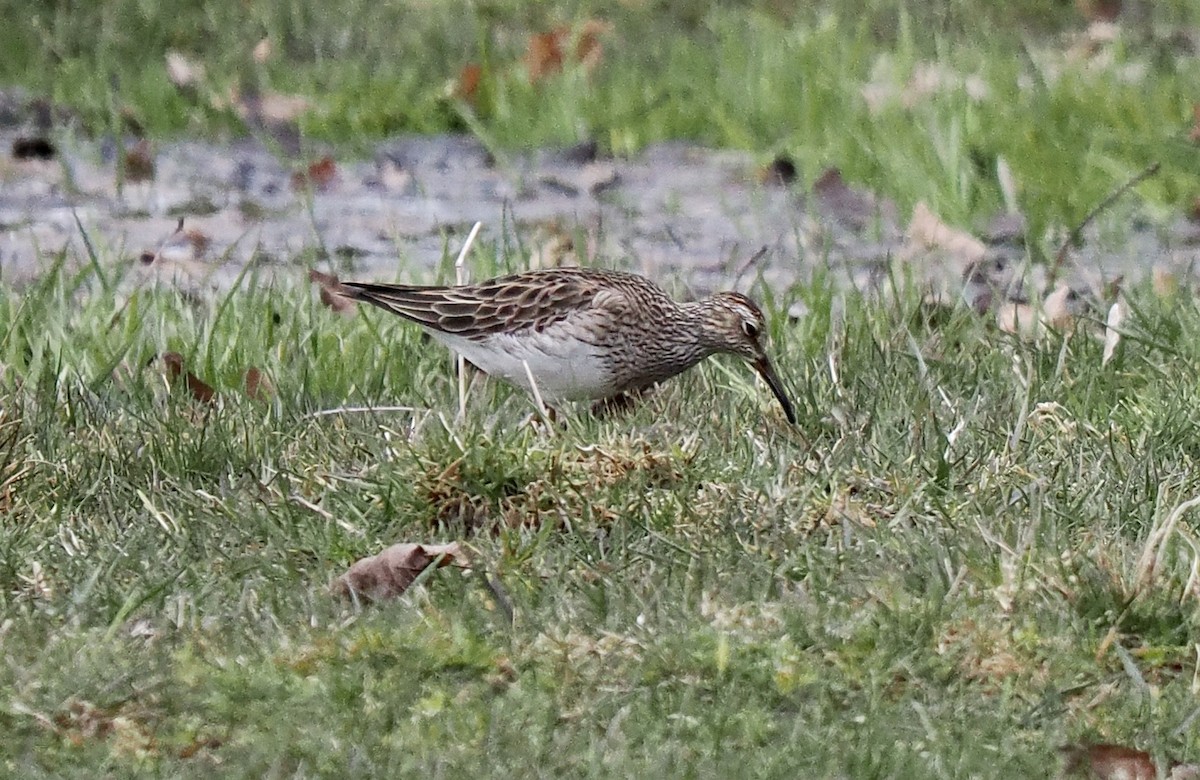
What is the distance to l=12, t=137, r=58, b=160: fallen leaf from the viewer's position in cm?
949

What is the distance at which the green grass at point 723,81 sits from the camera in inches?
345

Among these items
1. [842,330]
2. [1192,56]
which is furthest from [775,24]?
[842,330]

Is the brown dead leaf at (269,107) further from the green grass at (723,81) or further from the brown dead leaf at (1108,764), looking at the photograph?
the brown dead leaf at (1108,764)

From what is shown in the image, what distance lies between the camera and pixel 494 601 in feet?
14.4

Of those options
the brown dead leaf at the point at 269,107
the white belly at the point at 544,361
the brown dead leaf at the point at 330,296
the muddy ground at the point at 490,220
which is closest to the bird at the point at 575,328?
the white belly at the point at 544,361

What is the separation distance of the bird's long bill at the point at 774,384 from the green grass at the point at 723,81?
7.73 feet

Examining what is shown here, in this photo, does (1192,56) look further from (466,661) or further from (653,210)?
(466,661)

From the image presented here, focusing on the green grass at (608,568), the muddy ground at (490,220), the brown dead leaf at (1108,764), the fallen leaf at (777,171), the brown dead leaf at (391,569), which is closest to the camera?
the brown dead leaf at (1108,764)

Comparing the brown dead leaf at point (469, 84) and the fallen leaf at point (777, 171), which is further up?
the brown dead leaf at point (469, 84)

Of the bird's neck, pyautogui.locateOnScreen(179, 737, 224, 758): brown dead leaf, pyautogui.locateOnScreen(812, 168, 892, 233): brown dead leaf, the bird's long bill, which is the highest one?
pyautogui.locateOnScreen(179, 737, 224, 758): brown dead leaf

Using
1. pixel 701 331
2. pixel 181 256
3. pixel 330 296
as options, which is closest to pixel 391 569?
pixel 701 331

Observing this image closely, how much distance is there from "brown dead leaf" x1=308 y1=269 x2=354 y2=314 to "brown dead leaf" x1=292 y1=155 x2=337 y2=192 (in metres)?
2.13

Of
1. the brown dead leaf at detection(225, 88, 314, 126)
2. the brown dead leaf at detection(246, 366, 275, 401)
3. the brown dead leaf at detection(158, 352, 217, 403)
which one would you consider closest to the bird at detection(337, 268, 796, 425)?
the brown dead leaf at detection(246, 366, 275, 401)

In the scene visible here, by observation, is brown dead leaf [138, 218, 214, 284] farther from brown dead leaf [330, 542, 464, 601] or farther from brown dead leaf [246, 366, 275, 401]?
brown dead leaf [330, 542, 464, 601]
